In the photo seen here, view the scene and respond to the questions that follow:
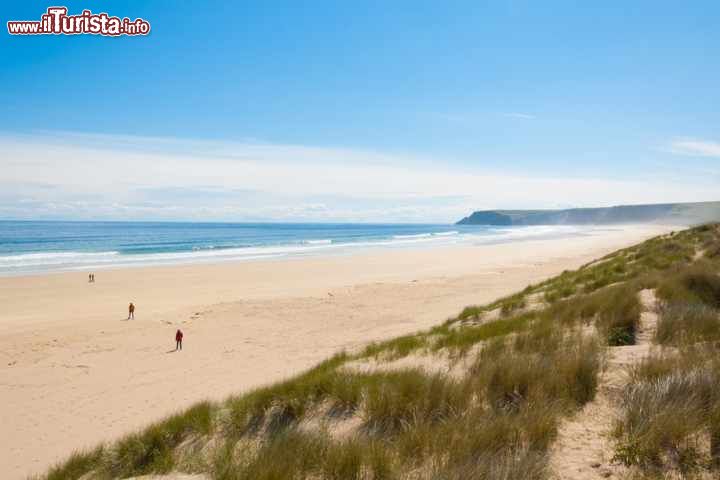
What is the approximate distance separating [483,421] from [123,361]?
1103 cm

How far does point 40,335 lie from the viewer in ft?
45.4

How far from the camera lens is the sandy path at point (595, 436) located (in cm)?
302

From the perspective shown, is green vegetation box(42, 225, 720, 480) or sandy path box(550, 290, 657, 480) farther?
green vegetation box(42, 225, 720, 480)

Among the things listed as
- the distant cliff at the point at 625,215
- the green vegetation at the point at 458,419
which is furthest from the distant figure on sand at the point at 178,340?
the distant cliff at the point at 625,215

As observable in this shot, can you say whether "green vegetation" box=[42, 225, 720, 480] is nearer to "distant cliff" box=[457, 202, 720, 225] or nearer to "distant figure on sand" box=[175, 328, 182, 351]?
"distant figure on sand" box=[175, 328, 182, 351]

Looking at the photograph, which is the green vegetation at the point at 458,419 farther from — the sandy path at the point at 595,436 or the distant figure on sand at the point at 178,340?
the distant figure on sand at the point at 178,340

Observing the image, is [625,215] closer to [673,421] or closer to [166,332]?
[166,332]

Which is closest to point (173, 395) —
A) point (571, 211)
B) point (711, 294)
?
point (711, 294)

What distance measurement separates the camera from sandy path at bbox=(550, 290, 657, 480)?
119 inches

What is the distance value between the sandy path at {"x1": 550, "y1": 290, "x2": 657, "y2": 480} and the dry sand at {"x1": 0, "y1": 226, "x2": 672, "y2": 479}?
660 centimetres

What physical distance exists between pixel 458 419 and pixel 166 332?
13.0 m

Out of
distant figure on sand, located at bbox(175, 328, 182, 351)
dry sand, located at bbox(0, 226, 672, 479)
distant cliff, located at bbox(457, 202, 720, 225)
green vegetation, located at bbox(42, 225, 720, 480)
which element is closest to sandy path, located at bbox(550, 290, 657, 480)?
green vegetation, located at bbox(42, 225, 720, 480)

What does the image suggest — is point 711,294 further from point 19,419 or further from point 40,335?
point 40,335

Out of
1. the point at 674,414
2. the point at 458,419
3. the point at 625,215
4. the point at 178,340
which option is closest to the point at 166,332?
the point at 178,340
